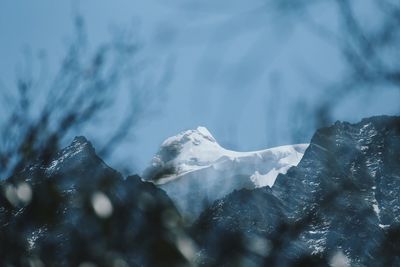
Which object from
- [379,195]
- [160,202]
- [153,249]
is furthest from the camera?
[379,195]

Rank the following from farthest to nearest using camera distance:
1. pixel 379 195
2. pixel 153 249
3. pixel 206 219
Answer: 1. pixel 379 195
2. pixel 206 219
3. pixel 153 249

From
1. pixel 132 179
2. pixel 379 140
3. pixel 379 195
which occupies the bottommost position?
pixel 132 179

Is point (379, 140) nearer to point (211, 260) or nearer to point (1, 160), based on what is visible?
point (211, 260)

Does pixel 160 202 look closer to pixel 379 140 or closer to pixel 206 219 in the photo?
pixel 206 219

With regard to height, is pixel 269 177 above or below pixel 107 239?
above

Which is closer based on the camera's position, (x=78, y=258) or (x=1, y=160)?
(x=78, y=258)

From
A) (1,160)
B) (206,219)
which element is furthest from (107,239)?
(1,160)
